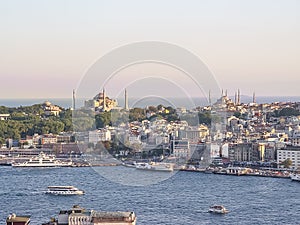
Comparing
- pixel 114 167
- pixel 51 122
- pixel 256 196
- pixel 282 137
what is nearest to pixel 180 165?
pixel 114 167

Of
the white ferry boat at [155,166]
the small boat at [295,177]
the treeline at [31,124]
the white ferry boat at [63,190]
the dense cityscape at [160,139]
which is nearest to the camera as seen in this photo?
the white ferry boat at [63,190]

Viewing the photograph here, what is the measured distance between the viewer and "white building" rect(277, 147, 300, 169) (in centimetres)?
1352

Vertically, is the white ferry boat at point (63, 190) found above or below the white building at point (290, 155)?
below

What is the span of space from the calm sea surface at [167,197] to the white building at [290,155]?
1469mm

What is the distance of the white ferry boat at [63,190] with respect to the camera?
980 cm

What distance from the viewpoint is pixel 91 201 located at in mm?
9109

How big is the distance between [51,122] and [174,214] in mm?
10917

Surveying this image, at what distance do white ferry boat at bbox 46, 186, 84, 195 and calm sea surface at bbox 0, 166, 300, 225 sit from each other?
0.12 meters

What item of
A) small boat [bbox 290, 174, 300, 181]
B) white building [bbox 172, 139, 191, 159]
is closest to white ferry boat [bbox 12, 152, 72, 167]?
white building [bbox 172, 139, 191, 159]

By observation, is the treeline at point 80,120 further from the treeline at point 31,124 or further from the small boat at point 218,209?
the small boat at point 218,209

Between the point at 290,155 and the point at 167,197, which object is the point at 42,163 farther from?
the point at 167,197

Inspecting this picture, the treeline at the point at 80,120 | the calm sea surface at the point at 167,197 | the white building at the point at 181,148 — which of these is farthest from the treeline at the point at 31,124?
the calm sea surface at the point at 167,197

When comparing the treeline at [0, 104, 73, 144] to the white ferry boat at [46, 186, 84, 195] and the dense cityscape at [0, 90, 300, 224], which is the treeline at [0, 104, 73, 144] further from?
the white ferry boat at [46, 186, 84, 195]

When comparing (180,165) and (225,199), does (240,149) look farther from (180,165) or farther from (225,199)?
(225,199)
